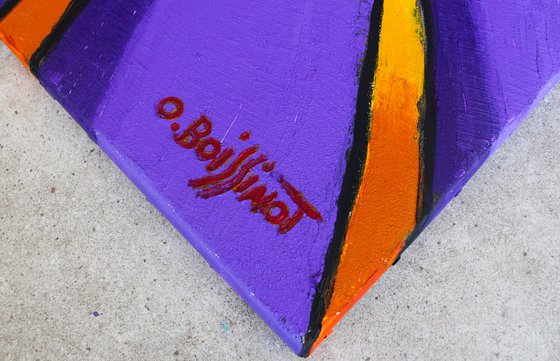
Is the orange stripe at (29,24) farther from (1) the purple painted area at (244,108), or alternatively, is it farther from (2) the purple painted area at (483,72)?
(2) the purple painted area at (483,72)

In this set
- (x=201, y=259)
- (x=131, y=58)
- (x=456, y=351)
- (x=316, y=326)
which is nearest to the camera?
(x=316, y=326)

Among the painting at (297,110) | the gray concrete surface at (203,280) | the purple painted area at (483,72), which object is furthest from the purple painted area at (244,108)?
the purple painted area at (483,72)

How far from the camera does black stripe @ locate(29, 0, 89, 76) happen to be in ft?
5.35

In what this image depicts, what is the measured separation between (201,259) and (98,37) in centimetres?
82

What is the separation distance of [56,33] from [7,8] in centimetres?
Result: 25

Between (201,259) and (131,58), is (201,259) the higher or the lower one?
the lower one

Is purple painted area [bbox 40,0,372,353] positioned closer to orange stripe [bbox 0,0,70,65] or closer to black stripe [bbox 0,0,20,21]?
orange stripe [bbox 0,0,70,65]

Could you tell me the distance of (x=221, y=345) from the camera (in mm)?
1376

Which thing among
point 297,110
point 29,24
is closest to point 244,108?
point 297,110

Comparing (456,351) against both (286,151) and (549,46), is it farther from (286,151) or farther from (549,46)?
(549,46)

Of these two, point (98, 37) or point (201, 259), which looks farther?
point (98, 37)

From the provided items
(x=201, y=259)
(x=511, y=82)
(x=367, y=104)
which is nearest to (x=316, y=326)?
(x=201, y=259)

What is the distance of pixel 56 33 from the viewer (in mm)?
1652
